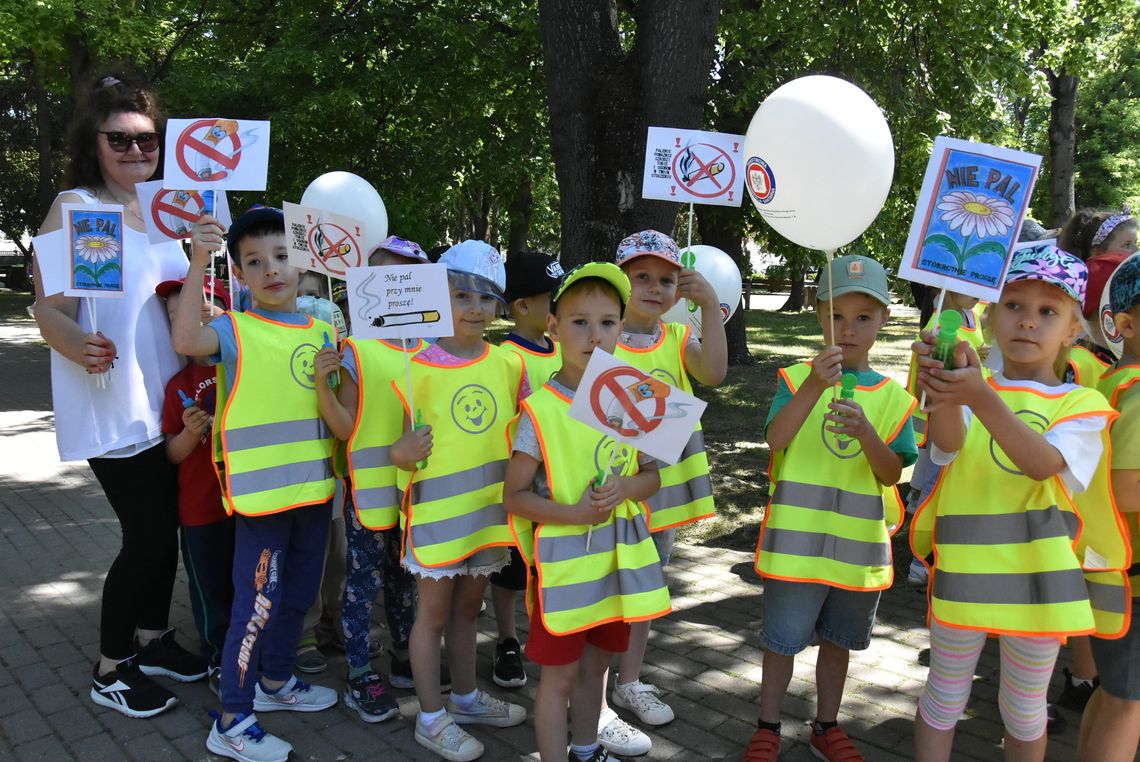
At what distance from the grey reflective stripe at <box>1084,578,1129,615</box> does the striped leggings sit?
7.3 inches

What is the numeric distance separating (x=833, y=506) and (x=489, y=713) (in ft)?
5.28

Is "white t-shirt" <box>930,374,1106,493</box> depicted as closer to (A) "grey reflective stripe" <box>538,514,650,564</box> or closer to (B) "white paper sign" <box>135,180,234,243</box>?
(A) "grey reflective stripe" <box>538,514,650,564</box>

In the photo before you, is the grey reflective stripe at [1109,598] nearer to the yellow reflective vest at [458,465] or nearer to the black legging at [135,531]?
the yellow reflective vest at [458,465]

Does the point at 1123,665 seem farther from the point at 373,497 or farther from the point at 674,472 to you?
the point at 373,497

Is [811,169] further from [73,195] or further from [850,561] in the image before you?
[73,195]

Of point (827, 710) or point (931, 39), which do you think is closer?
point (827, 710)

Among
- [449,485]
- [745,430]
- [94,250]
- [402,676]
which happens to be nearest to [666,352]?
[449,485]

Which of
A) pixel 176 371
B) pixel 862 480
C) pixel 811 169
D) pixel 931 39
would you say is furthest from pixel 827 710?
pixel 931 39

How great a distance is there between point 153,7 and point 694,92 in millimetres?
14802

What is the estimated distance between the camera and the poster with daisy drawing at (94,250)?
315 cm

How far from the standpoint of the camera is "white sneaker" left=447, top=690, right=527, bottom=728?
3.43 metres

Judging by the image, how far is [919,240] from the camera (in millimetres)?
2555

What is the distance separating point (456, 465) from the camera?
309cm

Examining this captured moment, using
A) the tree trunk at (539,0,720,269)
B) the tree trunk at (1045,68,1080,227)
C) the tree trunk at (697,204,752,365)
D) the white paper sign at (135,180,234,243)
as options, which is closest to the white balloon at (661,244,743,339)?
the tree trunk at (539,0,720,269)
